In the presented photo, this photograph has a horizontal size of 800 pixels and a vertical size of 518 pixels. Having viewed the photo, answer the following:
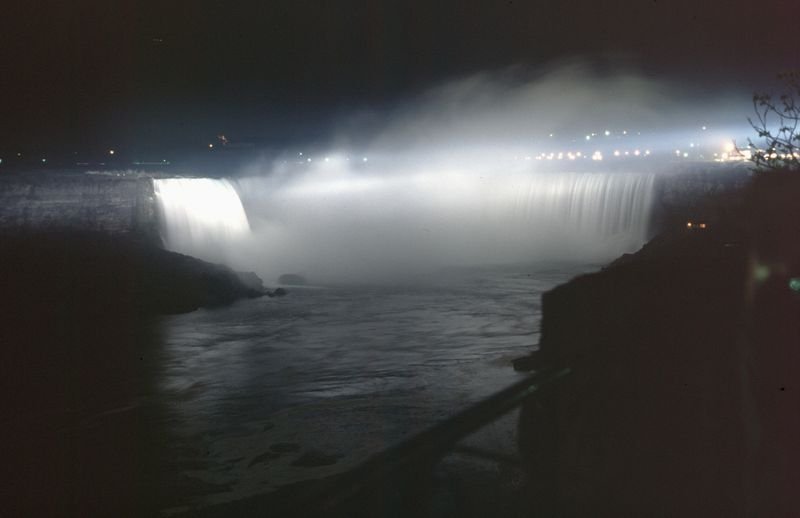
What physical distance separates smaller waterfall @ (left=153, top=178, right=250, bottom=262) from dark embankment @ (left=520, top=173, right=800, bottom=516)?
24.9 meters

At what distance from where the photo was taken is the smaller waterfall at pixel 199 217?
121 ft

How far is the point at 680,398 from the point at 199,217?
107 ft

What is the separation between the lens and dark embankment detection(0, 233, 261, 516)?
1099cm

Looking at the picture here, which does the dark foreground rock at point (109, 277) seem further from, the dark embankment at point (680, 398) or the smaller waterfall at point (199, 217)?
the dark embankment at point (680, 398)

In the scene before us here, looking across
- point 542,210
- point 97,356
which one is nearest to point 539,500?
point 97,356

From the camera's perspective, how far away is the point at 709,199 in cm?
3231

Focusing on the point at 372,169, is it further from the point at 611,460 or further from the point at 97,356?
the point at 611,460

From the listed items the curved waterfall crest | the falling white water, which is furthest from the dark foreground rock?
the falling white water

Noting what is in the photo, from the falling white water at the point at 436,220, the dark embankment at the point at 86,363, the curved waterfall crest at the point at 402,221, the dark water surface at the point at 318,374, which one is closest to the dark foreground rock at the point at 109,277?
the dark embankment at the point at 86,363

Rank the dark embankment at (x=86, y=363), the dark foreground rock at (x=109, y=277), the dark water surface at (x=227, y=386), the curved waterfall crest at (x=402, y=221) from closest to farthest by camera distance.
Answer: the dark embankment at (x=86, y=363), the dark water surface at (x=227, y=386), the dark foreground rock at (x=109, y=277), the curved waterfall crest at (x=402, y=221)

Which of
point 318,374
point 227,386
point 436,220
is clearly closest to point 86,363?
point 227,386

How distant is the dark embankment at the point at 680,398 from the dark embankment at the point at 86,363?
548cm

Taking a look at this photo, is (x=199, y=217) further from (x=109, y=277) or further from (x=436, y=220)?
(x=436, y=220)

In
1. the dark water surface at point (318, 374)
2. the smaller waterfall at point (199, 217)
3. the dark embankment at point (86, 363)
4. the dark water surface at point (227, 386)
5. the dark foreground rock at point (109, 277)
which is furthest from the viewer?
the smaller waterfall at point (199, 217)
